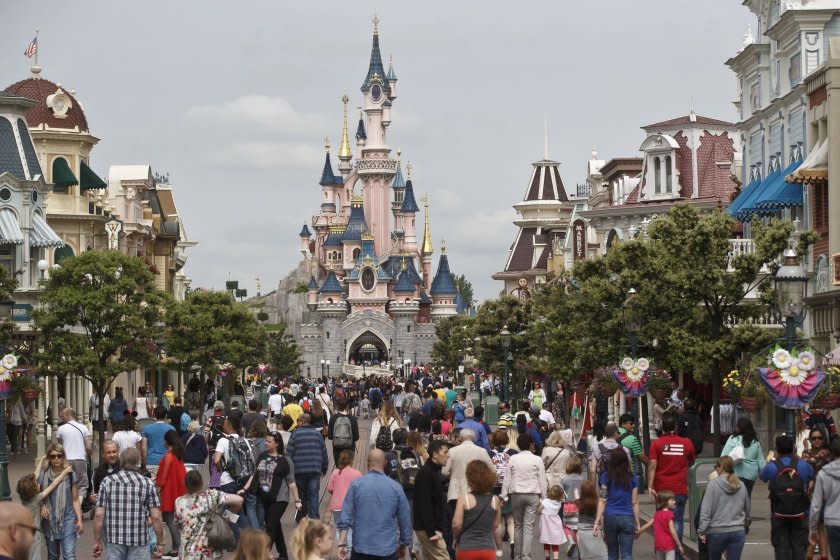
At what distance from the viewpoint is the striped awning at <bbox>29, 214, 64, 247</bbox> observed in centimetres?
4547

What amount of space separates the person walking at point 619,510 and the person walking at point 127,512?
4.10 m

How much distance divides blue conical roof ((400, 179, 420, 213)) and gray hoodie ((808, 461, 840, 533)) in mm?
182048

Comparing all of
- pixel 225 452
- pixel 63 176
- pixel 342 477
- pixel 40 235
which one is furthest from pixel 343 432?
pixel 63 176

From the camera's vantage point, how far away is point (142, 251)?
236 feet

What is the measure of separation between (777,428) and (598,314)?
3994 millimetres

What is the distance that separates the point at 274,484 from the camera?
17859 mm

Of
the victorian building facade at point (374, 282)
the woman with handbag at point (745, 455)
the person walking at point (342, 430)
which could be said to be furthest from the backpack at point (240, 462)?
the victorian building facade at point (374, 282)

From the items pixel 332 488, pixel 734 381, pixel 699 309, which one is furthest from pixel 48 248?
pixel 332 488

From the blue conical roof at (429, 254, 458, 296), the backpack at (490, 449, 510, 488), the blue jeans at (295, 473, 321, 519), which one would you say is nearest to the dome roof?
the blue jeans at (295, 473, 321, 519)

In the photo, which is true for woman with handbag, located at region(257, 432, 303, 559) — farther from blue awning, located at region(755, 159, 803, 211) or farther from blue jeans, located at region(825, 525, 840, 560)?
blue awning, located at region(755, 159, 803, 211)

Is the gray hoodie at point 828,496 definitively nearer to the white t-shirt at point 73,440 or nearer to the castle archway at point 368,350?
the white t-shirt at point 73,440

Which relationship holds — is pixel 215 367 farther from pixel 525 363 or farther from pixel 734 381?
pixel 734 381

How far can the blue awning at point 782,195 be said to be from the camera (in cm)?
3384

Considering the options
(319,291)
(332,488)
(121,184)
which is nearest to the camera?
(332,488)
